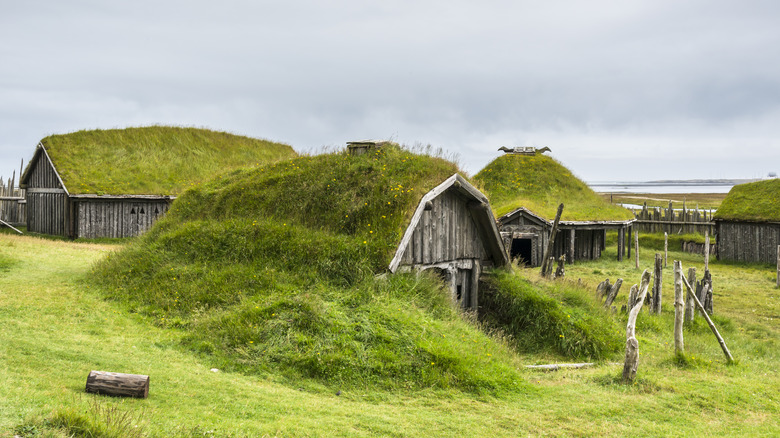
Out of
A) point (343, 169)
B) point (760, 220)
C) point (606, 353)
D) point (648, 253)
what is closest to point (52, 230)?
point (343, 169)

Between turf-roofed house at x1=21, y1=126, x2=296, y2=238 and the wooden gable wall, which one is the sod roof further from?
the wooden gable wall

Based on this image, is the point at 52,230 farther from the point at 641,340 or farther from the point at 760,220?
the point at 760,220

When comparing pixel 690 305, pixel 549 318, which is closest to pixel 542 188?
pixel 690 305

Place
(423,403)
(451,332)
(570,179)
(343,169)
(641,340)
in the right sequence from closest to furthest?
(423,403), (451,332), (641,340), (343,169), (570,179)

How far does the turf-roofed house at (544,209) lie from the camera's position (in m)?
29.0

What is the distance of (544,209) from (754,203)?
12.2 meters

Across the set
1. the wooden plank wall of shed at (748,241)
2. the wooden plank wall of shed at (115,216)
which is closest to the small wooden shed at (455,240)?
the wooden plank wall of shed at (115,216)

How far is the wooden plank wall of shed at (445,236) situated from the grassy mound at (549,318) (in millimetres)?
1206

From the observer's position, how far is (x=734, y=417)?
28.3 ft

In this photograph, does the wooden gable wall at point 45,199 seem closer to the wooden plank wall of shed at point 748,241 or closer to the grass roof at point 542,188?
the grass roof at point 542,188

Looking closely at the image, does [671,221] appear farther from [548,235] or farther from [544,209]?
[548,235]

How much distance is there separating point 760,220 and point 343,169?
86.5 feet

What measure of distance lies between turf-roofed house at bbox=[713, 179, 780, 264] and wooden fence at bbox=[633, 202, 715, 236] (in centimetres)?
403

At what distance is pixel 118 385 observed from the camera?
23.2 ft
